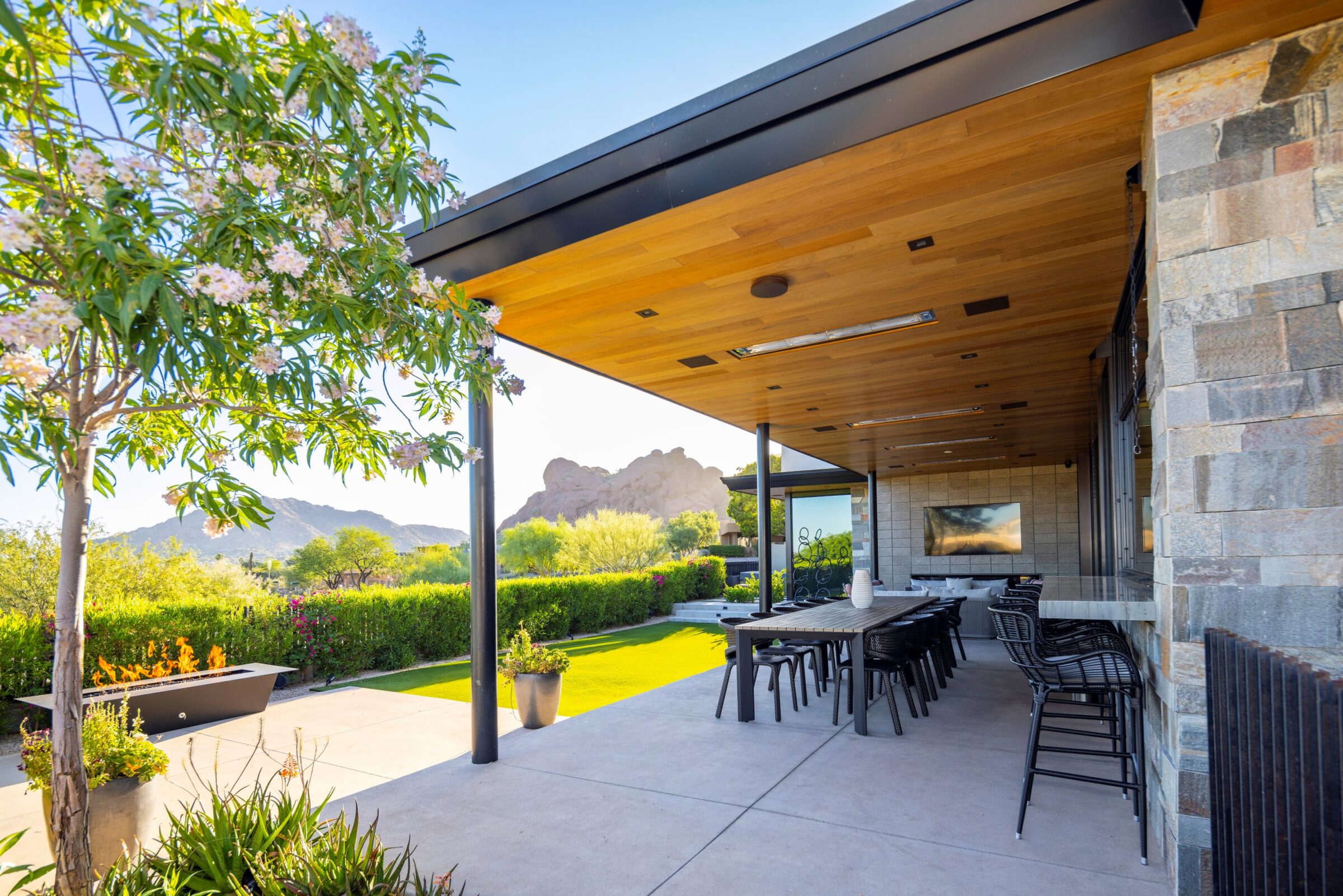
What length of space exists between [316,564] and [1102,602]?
4212 cm

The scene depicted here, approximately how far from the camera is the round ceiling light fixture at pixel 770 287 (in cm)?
418

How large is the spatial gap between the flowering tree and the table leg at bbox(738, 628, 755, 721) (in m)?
3.75

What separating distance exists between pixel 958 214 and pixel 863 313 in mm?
1396

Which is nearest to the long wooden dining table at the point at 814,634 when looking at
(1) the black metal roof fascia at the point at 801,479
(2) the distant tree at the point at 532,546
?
(1) the black metal roof fascia at the point at 801,479

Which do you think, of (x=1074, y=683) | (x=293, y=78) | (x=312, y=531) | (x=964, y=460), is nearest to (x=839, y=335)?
(x=1074, y=683)

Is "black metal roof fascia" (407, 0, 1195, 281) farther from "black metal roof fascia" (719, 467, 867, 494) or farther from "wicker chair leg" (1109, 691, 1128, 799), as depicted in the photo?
"black metal roof fascia" (719, 467, 867, 494)

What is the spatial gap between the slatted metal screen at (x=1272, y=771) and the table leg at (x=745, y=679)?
325 centimetres

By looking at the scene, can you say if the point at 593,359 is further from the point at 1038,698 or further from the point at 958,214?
the point at 1038,698

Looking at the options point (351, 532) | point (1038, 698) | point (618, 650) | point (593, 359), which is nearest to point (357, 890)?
point (1038, 698)

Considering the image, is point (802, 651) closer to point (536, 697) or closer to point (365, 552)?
point (536, 697)

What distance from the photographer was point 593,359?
564 cm

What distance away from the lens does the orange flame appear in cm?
561

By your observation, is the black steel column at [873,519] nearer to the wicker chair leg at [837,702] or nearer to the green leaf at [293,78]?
the wicker chair leg at [837,702]

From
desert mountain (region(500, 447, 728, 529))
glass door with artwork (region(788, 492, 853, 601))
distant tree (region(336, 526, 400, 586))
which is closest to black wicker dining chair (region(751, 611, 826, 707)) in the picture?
glass door with artwork (region(788, 492, 853, 601))
